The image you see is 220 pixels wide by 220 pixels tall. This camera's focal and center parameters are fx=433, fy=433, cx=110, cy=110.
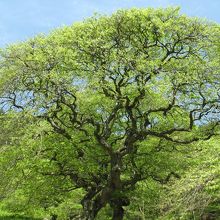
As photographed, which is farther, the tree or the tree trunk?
the tree trunk

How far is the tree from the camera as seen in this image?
23.5m

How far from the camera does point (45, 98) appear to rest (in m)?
23.6

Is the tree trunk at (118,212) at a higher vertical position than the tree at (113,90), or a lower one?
lower

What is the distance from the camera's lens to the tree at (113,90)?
2348 cm

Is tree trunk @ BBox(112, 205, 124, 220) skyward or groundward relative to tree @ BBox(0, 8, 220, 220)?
groundward

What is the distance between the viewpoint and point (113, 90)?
2409 cm

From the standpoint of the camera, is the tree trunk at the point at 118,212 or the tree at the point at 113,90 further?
the tree trunk at the point at 118,212

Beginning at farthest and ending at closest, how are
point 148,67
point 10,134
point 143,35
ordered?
1. point 143,35
2. point 148,67
3. point 10,134

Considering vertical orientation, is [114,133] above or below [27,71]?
below

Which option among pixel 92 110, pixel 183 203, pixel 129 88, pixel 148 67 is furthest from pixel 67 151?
pixel 183 203

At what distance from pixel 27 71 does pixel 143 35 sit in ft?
22.4

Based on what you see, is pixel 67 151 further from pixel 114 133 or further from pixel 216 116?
pixel 216 116

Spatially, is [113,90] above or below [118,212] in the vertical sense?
above

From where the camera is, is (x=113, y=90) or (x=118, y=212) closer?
(x=113, y=90)
